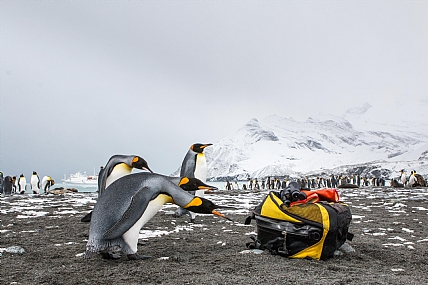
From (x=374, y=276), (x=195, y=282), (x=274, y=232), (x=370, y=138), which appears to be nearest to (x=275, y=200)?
(x=274, y=232)

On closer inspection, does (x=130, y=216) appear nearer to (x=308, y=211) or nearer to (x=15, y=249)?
(x=15, y=249)

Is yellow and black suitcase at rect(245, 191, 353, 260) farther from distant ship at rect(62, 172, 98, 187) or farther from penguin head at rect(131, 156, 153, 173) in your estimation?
distant ship at rect(62, 172, 98, 187)

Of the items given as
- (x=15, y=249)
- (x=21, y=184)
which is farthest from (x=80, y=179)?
(x=15, y=249)

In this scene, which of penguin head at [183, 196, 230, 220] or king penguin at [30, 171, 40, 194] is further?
king penguin at [30, 171, 40, 194]

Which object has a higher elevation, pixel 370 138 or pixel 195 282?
pixel 370 138

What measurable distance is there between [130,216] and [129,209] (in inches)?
2.4

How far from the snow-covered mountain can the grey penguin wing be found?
2750 inches

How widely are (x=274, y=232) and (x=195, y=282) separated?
114 centimetres

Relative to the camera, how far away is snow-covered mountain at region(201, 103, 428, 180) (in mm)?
100375

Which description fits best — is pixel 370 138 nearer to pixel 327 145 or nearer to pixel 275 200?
pixel 327 145

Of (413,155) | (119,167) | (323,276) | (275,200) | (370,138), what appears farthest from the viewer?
(370,138)

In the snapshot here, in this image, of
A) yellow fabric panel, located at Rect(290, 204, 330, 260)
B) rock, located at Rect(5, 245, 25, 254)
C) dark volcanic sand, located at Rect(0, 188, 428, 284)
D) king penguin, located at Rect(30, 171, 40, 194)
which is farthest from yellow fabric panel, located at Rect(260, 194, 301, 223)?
king penguin, located at Rect(30, 171, 40, 194)

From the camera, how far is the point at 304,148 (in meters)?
137

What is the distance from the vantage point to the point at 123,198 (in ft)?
9.75
